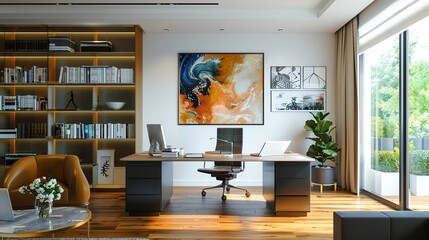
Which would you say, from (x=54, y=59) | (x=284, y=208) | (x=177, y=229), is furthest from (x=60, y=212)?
(x=54, y=59)

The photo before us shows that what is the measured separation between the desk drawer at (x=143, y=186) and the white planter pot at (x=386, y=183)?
331 centimetres

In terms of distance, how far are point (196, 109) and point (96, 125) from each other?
5.92 ft

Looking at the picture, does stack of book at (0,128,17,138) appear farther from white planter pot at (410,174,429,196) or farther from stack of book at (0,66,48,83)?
white planter pot at (410,174,429,196)

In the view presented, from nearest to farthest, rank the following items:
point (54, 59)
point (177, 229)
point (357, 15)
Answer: point (177, 229) < point (357, 15) < point (54, 59)

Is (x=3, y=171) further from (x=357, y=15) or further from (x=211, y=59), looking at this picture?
(x=357, y=15)

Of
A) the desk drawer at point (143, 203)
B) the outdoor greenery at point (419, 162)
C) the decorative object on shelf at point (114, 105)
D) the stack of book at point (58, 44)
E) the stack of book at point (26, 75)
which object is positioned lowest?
the desk drawer at point (143, 203)

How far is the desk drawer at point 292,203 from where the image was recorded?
450 centimetres

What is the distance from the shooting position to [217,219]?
438 centimetres

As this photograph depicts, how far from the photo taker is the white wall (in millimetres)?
6660

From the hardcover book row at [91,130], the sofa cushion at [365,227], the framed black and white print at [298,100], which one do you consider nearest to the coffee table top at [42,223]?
the sofa cushion at [365,227]

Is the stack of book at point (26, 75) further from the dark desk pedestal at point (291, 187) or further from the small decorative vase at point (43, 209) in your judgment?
the dark desk pedestal at point (291, 187)

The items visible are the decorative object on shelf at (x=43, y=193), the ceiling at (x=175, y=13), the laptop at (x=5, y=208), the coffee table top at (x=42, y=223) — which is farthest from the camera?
the ceiling at (x=175, y=13)

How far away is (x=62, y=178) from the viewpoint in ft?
14.7

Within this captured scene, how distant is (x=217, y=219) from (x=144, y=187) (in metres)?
1.01
